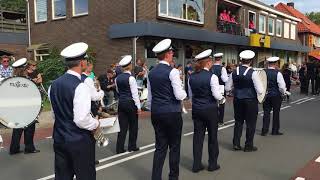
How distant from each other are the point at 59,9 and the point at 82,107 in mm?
21569

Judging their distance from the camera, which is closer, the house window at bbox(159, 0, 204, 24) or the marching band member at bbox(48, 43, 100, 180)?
the marching band member at bbox(48, 43, 100, 180)

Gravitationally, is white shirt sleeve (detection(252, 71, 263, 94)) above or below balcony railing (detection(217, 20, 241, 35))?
below

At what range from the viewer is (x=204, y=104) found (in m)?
7.09

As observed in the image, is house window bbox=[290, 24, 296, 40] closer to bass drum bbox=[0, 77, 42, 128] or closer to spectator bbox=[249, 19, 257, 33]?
spectator bbox=[249, 19, 257, 33]

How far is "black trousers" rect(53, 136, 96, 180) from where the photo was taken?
4.52 m

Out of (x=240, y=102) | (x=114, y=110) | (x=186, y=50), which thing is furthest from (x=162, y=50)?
(x=186, y=50)

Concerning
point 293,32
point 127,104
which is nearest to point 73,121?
point 127,104

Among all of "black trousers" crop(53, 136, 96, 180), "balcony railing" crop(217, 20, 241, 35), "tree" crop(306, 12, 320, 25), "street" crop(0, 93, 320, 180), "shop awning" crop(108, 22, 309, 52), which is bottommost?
"street" crop(0, 93, 320, 180)

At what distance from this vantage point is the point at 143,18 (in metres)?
20.4

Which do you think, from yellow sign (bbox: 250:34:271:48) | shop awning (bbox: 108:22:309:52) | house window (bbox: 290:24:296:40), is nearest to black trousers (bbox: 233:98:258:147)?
shop awning (bbox: 108:22:309:52)

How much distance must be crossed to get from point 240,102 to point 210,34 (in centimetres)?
1614

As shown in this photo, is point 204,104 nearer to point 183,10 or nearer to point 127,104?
point 127,104

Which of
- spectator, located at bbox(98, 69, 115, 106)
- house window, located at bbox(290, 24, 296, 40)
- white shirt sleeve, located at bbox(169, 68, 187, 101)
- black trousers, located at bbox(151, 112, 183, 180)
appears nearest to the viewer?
white shirt sleeve, located at bbox(169, 68, 187, 101)

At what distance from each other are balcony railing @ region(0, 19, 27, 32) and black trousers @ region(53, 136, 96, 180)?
78.5ft
